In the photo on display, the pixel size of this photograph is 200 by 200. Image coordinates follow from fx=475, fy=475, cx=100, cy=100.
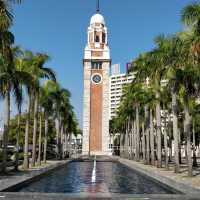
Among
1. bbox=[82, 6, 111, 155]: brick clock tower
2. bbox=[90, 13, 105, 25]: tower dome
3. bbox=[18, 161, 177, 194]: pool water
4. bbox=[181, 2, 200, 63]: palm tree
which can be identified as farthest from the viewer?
bbox=[90, 13, 105, 25]: tower dome

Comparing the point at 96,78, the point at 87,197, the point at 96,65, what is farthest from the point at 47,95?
the point at 96,65

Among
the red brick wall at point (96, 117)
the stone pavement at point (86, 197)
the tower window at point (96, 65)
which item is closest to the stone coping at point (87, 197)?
the stone pavement at point (86, 197)

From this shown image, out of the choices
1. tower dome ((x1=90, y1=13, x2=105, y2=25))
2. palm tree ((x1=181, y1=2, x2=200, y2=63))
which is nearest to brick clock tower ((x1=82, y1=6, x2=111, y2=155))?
tower dome ((x1=90, y1=13, x2=105, y2=25))

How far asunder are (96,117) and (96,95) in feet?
17.9

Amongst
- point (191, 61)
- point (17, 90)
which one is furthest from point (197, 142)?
point (191, 61)

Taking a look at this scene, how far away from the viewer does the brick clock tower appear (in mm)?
111438

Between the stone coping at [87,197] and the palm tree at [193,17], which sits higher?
the palm tree at [193,17]

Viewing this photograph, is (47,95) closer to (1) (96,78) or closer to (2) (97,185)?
(2) (97,185)

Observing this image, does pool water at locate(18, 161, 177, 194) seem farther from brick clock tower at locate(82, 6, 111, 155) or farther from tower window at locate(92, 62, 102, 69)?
tower window at locate(92, 62, 102, 69)

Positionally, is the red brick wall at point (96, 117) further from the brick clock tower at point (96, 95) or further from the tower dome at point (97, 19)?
the tower dome at point (97, 19)

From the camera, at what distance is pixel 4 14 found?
820 inches

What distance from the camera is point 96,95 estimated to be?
114438 millimetres

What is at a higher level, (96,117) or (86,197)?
(96,117)

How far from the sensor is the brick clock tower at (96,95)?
366ft
